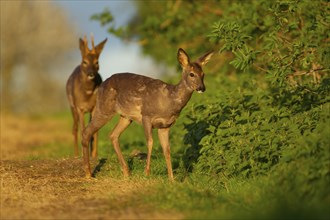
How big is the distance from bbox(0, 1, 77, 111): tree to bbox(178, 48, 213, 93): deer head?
100 feet

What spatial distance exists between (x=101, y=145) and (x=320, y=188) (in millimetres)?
9522

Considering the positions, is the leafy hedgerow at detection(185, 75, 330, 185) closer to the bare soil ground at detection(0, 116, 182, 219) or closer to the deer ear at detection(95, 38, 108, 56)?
the bare soil ground at detection(0, 116, 182, 219)

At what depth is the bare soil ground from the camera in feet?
26.7

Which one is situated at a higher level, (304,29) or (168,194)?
(304,29)

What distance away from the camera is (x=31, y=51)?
42.2 meters

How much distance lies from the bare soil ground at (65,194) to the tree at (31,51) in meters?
29.2

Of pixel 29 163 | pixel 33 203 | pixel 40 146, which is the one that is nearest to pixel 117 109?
pixel 29 163

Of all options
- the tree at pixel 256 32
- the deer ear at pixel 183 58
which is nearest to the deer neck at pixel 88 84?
the tree at pixel 256 32

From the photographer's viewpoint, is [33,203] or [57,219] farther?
[33,203]

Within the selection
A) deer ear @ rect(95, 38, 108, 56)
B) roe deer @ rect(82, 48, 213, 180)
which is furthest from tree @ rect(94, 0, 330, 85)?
deer ear @ rect(95, 38, 108, 56)

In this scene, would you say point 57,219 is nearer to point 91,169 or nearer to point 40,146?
point 91,169

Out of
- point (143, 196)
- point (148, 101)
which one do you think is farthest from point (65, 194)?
point (148, 101)

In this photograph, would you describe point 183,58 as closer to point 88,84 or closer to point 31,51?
point 88,84

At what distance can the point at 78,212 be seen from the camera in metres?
8.22
